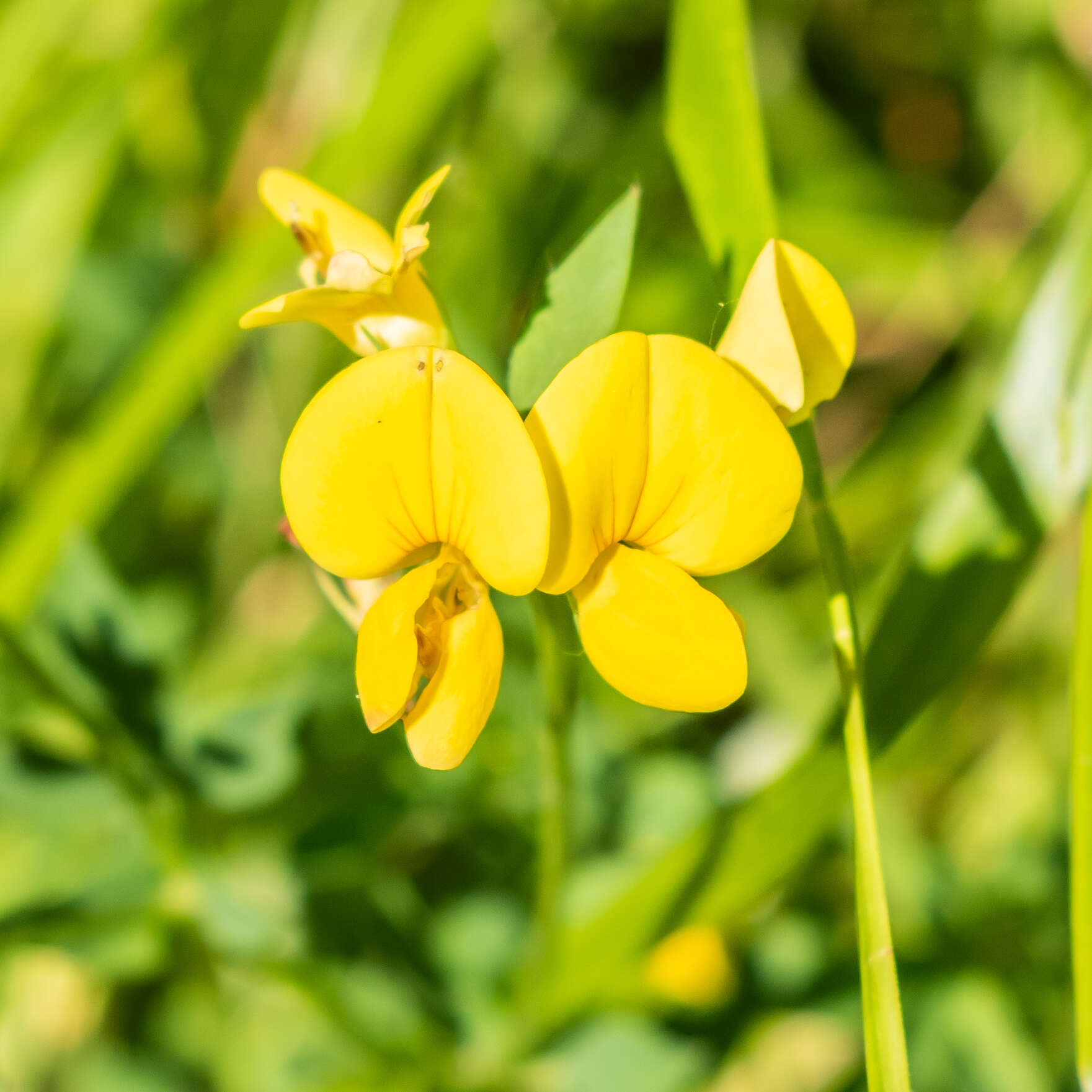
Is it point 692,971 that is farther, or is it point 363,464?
point 692,971

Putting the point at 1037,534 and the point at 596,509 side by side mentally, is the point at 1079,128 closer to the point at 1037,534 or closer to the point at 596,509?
the point at 1037,534

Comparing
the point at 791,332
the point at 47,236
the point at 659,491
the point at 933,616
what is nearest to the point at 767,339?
the point at 791,332

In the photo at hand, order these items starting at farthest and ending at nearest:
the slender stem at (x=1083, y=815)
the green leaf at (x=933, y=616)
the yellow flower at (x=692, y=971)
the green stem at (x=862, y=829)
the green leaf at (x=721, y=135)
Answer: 1. the yellow flower at (x=692, y=971)
2. the green leaf at (x=933, y=616)
3. the green leaf at (x=721, y=135)
4. the slender stem at (x=1083, y=815)
5. the green stem at (x=862, y=829)

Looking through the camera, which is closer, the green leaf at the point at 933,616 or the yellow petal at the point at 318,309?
the yellow petal at the point at 318,309

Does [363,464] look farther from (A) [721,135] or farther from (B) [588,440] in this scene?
(A) [721,135]

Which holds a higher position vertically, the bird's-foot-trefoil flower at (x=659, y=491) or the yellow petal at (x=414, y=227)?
the yellow petal at (x=414, y=227)

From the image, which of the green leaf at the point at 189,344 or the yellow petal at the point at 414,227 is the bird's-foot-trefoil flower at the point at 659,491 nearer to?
the yellow petal at the point at 414,227

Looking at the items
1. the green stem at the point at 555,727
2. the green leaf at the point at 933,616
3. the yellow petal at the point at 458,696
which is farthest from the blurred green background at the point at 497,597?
the yellow petal at the point at 458,696
